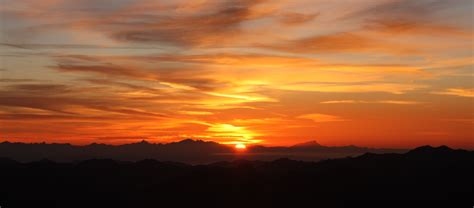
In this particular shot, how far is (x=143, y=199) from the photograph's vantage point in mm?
124250

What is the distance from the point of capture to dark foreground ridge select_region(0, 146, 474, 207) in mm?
120562

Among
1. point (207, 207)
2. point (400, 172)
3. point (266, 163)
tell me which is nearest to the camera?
point (207, 207)

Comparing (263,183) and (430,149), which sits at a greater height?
(430,149)

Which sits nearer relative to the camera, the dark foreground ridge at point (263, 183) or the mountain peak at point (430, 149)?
the dark foreground ridge at point (263, 183)

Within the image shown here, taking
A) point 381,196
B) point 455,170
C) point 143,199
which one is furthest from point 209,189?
point 455,170

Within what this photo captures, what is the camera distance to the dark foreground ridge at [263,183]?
4747 inches

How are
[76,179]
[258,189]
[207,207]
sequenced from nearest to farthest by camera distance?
[207,207]
[258,189]
[76,179]

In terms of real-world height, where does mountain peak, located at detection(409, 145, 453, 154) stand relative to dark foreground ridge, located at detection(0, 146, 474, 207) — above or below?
above

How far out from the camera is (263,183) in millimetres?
131750

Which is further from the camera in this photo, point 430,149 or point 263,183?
point 430,149

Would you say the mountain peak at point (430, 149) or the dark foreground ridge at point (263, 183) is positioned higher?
the mountain peak at point (430, 149)

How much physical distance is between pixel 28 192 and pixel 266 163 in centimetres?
6710

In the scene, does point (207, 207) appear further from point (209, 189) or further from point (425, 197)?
point (425, 197)

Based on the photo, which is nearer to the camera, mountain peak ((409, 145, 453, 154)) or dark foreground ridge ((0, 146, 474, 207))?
dark foreground ridge ((0, 146, 474, 207))
